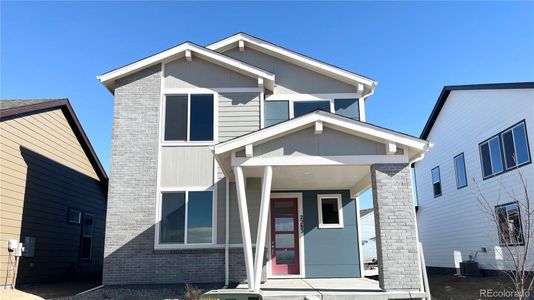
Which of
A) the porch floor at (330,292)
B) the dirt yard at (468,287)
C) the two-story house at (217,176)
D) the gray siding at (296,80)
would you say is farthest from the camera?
the gray siding at (296,80)

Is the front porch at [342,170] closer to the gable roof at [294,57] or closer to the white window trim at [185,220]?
the white window trim at [185,220]

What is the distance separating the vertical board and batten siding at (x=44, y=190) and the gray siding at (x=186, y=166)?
414 cm

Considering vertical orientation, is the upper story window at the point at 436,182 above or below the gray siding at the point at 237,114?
below

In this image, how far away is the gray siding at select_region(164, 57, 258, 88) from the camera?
39.5 ft

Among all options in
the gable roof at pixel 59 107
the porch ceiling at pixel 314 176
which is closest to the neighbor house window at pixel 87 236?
the gable roof at pixel 59 107

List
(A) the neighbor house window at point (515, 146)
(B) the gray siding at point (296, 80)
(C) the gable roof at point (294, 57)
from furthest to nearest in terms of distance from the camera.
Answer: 1. (A) the neighbor house window at point (515, 146)
2. (B) the gray siding at point (296, 80)
3. (C) the gable roof at point (294, 57)

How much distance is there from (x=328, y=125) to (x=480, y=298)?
6.34 m

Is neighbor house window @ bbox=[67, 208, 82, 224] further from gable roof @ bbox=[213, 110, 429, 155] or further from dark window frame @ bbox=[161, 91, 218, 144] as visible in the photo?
gable roof @ bbox=[213, 110, 429, 155]

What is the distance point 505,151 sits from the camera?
14.0 m

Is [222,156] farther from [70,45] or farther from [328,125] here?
[70,45]

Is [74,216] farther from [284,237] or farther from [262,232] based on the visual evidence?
[262,232]

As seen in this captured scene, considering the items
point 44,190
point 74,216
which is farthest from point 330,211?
point 74,216

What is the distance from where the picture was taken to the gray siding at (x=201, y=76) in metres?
12.0

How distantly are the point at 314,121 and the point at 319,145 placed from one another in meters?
0.51
